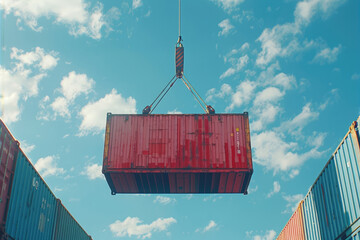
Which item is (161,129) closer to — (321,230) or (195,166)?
(195,166)

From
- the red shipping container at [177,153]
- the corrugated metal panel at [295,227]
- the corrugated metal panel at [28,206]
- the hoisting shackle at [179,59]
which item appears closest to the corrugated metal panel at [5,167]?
the corrugated metal panel at [28,206]

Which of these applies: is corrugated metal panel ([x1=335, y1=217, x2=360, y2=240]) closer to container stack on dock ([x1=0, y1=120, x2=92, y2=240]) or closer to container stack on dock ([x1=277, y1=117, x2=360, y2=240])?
container stack on dock ([x1=277, y1=117, x2=360, y2=240])

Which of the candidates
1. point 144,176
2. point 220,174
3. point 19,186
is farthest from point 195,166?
point 19,186

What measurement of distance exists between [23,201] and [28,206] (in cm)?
52

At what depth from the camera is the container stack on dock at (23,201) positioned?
12.6m

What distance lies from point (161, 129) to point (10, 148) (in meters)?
7.18

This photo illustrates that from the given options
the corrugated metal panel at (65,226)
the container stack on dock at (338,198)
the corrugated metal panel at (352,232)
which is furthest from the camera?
the corrugated metal panel at (65,226)

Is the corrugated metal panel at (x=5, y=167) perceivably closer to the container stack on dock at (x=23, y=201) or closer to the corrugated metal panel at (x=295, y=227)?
the container stack on dock at (x=23, y=201)

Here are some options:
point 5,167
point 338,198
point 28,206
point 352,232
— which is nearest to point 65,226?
point 28,206

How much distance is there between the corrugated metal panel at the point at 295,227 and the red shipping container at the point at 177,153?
2.94 metres

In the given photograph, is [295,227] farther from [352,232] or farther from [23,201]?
[23,201]

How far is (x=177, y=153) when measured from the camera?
1747cm

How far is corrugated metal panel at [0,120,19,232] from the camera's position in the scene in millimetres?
12344

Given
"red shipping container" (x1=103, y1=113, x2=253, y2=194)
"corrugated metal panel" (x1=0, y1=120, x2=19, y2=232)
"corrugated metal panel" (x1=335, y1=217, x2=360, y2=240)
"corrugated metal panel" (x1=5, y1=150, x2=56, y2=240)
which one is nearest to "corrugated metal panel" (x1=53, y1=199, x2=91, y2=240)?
"corrugated metal panel" (x1=5, y1=150, x2=56, y2=240)
